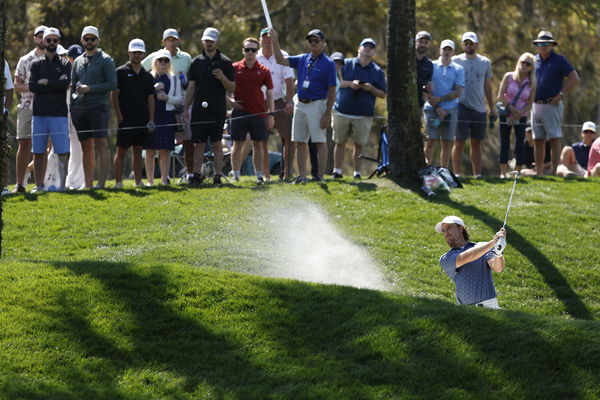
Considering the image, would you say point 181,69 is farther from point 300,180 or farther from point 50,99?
point 300,180

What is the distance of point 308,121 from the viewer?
18.0m

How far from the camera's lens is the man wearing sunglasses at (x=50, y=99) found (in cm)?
1691

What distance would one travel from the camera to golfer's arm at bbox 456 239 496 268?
35.1 feet

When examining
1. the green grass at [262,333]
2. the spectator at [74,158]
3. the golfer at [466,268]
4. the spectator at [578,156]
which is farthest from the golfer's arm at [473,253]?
the spectator at [578,156]

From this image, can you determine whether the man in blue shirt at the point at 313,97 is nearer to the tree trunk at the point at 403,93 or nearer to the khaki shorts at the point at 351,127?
the khaki shorts at the point at 351,127

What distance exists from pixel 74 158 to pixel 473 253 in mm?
9060

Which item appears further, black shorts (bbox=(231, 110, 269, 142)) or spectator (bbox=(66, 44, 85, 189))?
spectator (bbox=(66, 44, 85, 189))

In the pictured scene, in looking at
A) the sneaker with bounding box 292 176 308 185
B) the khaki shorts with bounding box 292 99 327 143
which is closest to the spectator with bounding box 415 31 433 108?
the khaki shorts with bounding box 292 99 327 143

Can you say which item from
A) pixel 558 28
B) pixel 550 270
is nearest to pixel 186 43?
pixel 558 28

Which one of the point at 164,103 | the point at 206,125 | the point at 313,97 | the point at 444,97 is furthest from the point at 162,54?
the point at 444,97

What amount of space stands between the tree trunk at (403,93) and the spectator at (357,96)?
0.27 m

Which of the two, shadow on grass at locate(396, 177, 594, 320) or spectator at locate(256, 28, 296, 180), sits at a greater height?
spectator at locate(256, 28, 296, 180)

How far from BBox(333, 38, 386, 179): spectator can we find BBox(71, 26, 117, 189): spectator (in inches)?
135

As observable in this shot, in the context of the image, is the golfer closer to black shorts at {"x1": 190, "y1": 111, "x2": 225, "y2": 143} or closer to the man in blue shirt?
the man in blue shirt
